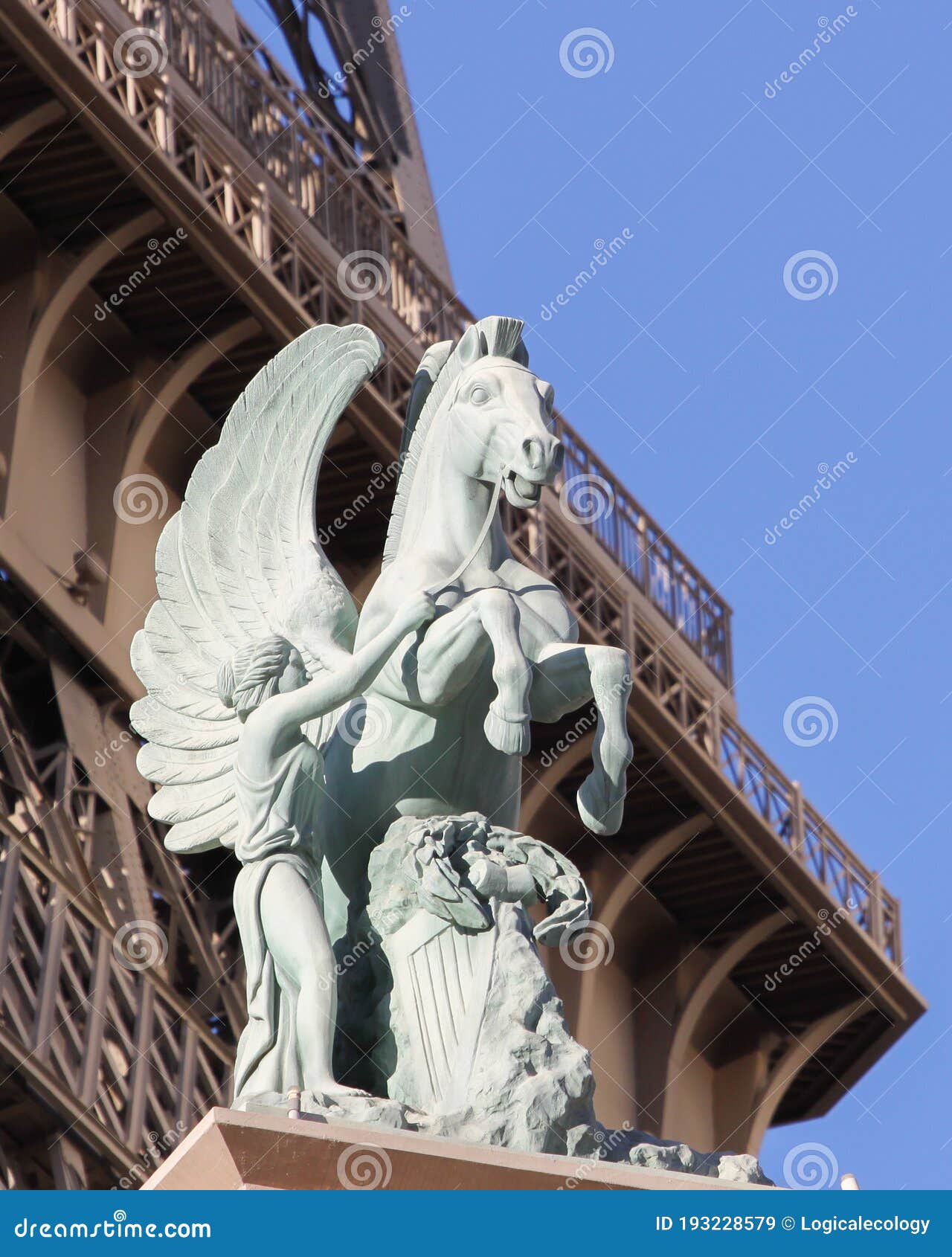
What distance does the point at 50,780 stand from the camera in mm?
21109

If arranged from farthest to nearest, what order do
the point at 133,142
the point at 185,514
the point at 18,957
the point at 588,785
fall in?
the point at 133,142 → the point at 18,957 → the point at 185,514 → the point at 588,785

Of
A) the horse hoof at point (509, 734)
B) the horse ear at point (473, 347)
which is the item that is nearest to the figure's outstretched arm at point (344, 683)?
the horse hoof at point (509, 734)

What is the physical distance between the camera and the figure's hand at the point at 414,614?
898cm

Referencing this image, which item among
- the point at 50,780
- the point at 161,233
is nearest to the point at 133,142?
the point at 161,233

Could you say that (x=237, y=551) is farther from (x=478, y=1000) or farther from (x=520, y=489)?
(x=478, y=1000)

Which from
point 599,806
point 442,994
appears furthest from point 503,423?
point 442,994

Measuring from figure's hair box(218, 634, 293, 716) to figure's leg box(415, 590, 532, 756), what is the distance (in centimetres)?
38

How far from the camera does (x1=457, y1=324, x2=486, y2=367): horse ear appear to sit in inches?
378

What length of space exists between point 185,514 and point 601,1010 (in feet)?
51.5

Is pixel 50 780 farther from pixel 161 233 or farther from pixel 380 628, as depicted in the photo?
A: pixel 380 628

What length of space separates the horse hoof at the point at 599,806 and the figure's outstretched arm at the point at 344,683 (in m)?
0.60

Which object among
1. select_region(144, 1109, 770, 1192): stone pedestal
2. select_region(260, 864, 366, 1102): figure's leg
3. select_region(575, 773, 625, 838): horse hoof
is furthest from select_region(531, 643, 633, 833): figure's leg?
select_region(144, 1109, 770, 1192): stone pedestal

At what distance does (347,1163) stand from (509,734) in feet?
4.33

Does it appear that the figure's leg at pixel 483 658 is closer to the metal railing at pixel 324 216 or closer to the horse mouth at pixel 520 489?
the horse mouth at pixel 520 489
